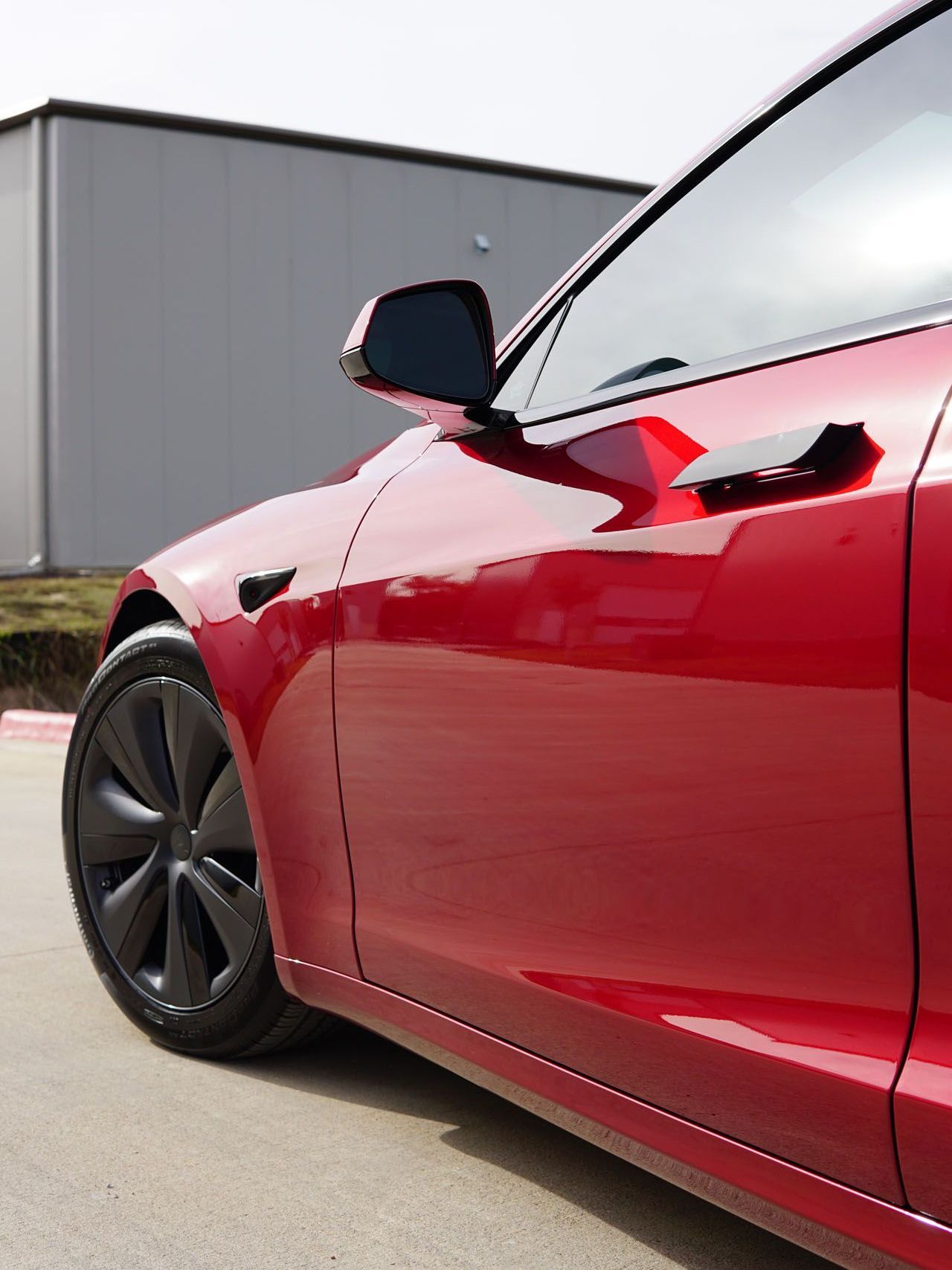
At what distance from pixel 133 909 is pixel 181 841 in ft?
0.59

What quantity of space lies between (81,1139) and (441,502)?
3.80 feet

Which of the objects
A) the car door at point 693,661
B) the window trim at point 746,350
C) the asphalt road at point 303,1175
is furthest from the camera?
the asphalt road at point 303,1175

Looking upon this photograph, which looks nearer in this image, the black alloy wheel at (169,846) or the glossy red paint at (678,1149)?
the glossy red paint at (678,1149)

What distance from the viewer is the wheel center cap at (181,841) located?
2.50 m

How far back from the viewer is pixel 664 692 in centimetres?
148

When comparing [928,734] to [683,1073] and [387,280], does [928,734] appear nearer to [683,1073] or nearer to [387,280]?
[683,1073]

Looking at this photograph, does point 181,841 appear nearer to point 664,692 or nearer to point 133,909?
point 133,909

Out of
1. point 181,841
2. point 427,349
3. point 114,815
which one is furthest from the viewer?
point 114,815

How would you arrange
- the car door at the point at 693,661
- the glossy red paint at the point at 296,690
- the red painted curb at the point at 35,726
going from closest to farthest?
the car door at the point at 693,661
the glossy red paint at the point at 296,690
the red painted curb at the point at 35,726

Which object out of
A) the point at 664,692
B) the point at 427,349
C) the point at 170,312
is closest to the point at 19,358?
the point at 170,312

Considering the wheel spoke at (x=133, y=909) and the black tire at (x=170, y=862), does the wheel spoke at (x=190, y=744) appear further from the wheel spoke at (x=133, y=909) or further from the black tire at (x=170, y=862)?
the wheel spoke at (x=133, y=909)

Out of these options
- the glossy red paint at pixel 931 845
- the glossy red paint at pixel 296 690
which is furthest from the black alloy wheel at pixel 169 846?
the glossy red paint at pixel 931 845

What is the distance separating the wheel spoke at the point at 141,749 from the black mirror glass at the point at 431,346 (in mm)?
941

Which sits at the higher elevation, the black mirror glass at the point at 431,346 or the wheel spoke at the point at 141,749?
the black mirror glass at the point at 431,346
